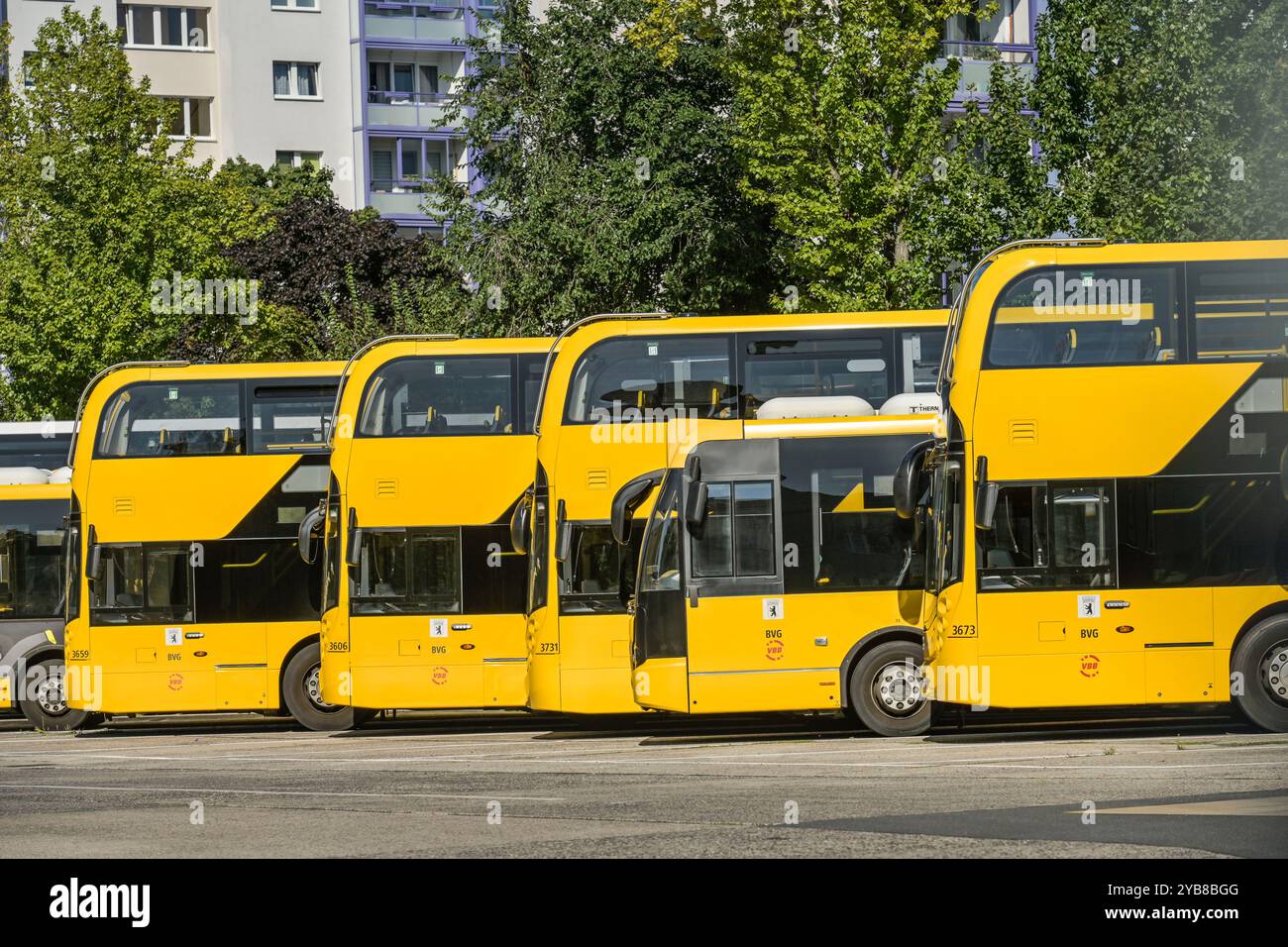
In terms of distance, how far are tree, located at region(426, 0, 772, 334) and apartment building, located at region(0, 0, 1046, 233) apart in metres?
25.7

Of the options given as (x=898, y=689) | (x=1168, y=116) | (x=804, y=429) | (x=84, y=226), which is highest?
(x=84, y=226)

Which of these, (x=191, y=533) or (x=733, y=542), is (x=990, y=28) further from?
(x=733, y=542)

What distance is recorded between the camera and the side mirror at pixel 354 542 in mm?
21344

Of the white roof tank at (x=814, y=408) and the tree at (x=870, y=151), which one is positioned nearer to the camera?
the white roof tank at (x=814, y=408)

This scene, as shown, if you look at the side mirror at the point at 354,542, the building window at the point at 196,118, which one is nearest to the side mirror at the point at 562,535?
the side mirror at the point at 354,542

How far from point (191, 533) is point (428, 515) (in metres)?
3.42

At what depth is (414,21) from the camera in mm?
65438

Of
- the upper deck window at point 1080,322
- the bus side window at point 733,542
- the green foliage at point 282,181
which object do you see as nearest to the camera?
the upper deck window at point 1080,322

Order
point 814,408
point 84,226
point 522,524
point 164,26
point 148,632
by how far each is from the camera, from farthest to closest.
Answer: point 164,26 → point 84,226 → point 148,632 → point 522,524 → point 814,408

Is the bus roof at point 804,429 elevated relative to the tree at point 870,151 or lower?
lower

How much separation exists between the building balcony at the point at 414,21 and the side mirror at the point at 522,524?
46.6 m

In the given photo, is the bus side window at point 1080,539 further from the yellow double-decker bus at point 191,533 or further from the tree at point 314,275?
the tree at point 314,275
